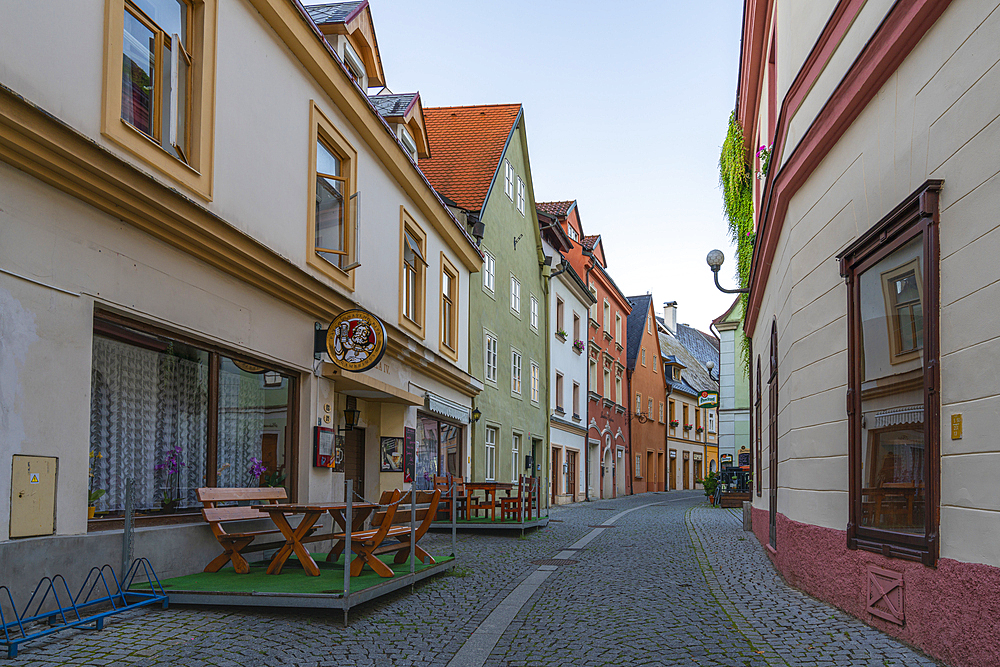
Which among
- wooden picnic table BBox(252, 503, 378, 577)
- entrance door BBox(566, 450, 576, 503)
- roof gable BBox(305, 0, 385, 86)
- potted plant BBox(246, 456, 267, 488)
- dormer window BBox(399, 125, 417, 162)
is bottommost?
entrance door BBox(566, 450, 576, 503)

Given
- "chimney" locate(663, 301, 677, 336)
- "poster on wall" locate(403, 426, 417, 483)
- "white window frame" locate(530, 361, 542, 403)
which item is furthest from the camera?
"chimney" locate(663, 301, 677, 336)

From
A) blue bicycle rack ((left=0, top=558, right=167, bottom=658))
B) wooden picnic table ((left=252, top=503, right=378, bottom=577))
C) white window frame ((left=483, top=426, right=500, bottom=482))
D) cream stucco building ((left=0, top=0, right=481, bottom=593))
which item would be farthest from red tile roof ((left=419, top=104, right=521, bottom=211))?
blue bicycle rack ((left=0, top=558, right=167, bottom=658))

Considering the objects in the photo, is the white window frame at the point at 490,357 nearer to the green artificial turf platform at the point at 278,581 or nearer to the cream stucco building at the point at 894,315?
the cream stucco building at the point at 894,315

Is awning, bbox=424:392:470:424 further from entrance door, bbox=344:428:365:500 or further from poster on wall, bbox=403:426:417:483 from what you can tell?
entrance door, bbox=344:428:365:500

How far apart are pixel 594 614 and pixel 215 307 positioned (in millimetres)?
4670

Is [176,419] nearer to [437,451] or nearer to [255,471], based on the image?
[255,471]

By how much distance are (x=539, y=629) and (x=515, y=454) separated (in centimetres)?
1839

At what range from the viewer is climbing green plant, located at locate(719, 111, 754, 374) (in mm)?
17109

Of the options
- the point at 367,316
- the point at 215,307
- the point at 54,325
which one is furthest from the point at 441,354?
the point at 54,325

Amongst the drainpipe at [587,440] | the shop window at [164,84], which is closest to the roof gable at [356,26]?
the shop window at [164,84]

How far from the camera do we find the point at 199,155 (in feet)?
27.7

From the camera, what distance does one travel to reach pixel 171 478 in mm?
8352

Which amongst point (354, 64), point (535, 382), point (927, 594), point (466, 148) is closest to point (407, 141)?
point (354, 64)

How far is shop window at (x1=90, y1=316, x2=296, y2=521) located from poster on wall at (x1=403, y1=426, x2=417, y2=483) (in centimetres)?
465
